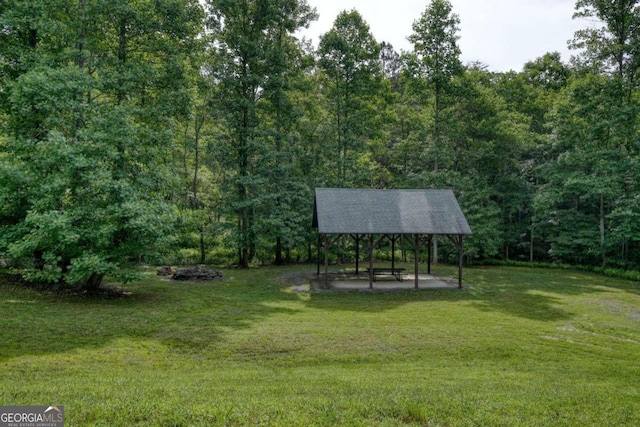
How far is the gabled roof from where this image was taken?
54.2 ft

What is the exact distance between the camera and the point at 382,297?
15.3m

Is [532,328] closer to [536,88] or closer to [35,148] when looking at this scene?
[35,148]

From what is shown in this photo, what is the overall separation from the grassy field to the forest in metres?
2.83

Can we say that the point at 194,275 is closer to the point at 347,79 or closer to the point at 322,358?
the point at 322,358

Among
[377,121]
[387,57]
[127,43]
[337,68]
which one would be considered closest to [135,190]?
[127,43]

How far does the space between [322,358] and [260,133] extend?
58.9 feet

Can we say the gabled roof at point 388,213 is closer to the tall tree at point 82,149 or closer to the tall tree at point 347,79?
the tall tree at point 82,149

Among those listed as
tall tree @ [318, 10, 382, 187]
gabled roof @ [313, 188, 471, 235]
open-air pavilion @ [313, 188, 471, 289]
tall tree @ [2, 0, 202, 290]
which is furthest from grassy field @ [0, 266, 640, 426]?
tall tree @ [318, 10, 382, 187]

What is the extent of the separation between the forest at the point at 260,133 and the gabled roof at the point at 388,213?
5982 millimetres

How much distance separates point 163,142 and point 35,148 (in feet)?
14.8

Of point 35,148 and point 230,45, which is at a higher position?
point 230,45

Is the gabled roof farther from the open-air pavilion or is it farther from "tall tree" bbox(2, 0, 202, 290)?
"tall tree" bbox(2, 0, 202, 290)

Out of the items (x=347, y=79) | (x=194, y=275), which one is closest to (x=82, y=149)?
(x=194, y=275)

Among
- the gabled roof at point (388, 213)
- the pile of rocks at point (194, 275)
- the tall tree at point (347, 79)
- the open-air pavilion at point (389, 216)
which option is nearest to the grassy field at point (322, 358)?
the open-air pavilion at point (389, 216)
